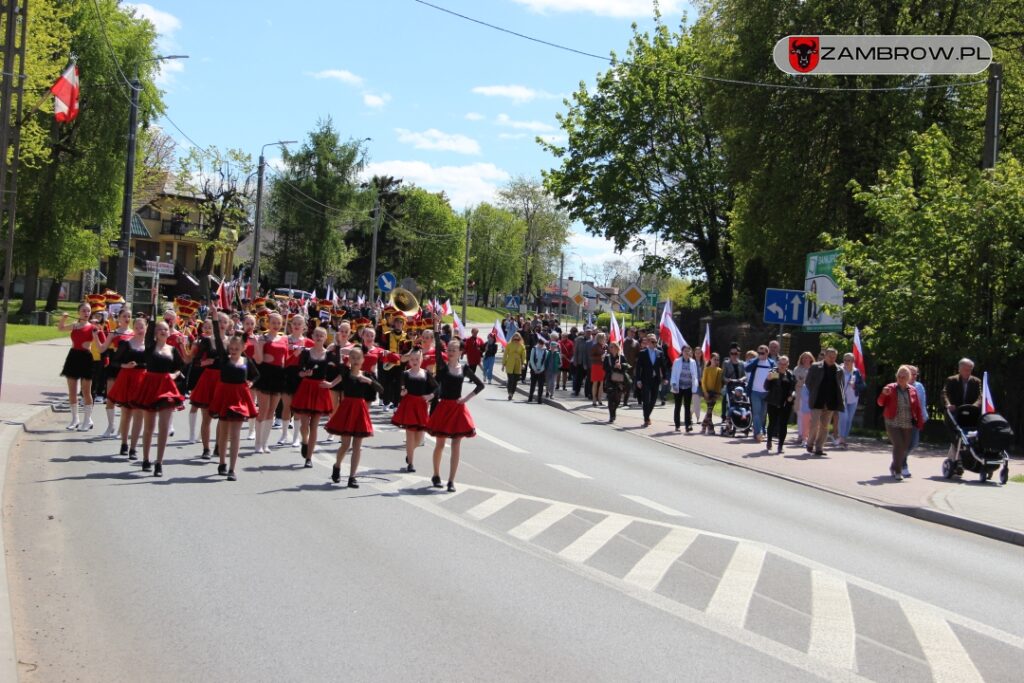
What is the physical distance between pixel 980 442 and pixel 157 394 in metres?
11.5

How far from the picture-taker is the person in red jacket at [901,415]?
1708cm

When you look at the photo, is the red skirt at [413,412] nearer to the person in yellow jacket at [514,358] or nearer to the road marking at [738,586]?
the road marking at [738,586]

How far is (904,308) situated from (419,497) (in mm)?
14069

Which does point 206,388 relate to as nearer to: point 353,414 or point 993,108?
point 353,414

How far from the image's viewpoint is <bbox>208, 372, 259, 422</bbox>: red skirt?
42.3 feet

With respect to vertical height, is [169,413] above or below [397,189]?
below

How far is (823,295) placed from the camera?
24.1 m

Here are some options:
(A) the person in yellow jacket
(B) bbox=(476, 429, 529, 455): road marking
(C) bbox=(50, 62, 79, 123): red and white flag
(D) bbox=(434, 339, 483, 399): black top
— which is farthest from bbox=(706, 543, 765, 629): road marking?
(A) the person in yellow jacket

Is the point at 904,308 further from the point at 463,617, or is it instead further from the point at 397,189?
the point at 397,189

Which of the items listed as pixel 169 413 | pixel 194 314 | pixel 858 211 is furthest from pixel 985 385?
pixel 858 211

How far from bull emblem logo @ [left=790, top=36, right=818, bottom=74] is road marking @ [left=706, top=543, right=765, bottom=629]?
30.2 ft

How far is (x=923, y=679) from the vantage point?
6547 mm

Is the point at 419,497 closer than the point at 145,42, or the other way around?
the point at 419,497

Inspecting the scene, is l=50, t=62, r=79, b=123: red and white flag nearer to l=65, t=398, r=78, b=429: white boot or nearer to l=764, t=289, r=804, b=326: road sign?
l=65, t=398, r=78, b=429: white boot
